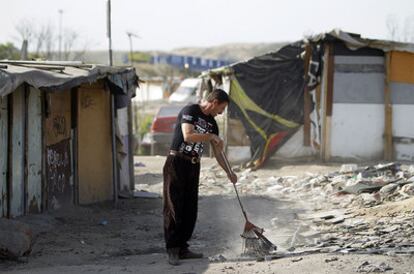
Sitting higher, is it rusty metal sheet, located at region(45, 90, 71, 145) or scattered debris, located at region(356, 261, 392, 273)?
rusty metal sheet, located at region(45, 90, 71, 145)

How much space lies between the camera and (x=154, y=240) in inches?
349

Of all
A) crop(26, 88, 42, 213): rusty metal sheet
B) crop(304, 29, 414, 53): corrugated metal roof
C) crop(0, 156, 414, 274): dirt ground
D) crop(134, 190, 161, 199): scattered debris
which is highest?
crop(304, 29, 414, 53): corrugated metal roof

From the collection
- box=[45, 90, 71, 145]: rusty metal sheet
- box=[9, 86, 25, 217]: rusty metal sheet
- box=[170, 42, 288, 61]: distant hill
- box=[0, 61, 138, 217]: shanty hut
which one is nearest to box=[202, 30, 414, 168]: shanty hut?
box=[0, 61, 138, 217]: shanty hut

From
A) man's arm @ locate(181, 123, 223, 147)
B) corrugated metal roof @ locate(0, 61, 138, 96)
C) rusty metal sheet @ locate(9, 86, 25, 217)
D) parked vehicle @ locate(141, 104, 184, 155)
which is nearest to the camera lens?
man's arm @ locate(181, 123, 223, 147)

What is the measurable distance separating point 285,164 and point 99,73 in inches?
292

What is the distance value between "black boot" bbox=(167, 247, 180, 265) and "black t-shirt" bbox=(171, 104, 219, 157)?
0.96 meters

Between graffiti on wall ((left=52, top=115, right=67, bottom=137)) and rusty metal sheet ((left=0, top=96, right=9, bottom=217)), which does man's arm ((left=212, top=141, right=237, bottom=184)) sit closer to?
rusty metal sheet ((left=0, top=96, right=9, bottom=217))

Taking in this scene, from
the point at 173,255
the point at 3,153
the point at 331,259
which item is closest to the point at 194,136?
the point at 173,255

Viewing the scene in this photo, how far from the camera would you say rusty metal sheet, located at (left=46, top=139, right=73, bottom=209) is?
9.98 metres

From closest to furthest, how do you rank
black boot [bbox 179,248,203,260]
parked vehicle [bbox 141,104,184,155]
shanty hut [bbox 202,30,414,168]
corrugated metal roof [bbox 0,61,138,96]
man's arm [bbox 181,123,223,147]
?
man's arm [bbox 181,123,223,147]
black boot [bbox 179,248,203,260]
corrugated metal roof [bbox 0,61,138,96]
shanty hut [bbox 202,30,414,168]
parked vehicle [bbox 141,104,184,155]

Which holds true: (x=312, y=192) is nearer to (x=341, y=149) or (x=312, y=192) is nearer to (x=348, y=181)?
(x=348, y=181)

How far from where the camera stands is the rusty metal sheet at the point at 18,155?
8922 millimetres

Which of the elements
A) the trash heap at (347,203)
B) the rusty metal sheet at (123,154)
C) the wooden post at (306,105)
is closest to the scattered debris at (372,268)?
the trash heap at (347,203)

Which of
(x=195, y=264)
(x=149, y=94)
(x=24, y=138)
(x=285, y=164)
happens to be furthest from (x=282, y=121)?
(x=149, y=94)
